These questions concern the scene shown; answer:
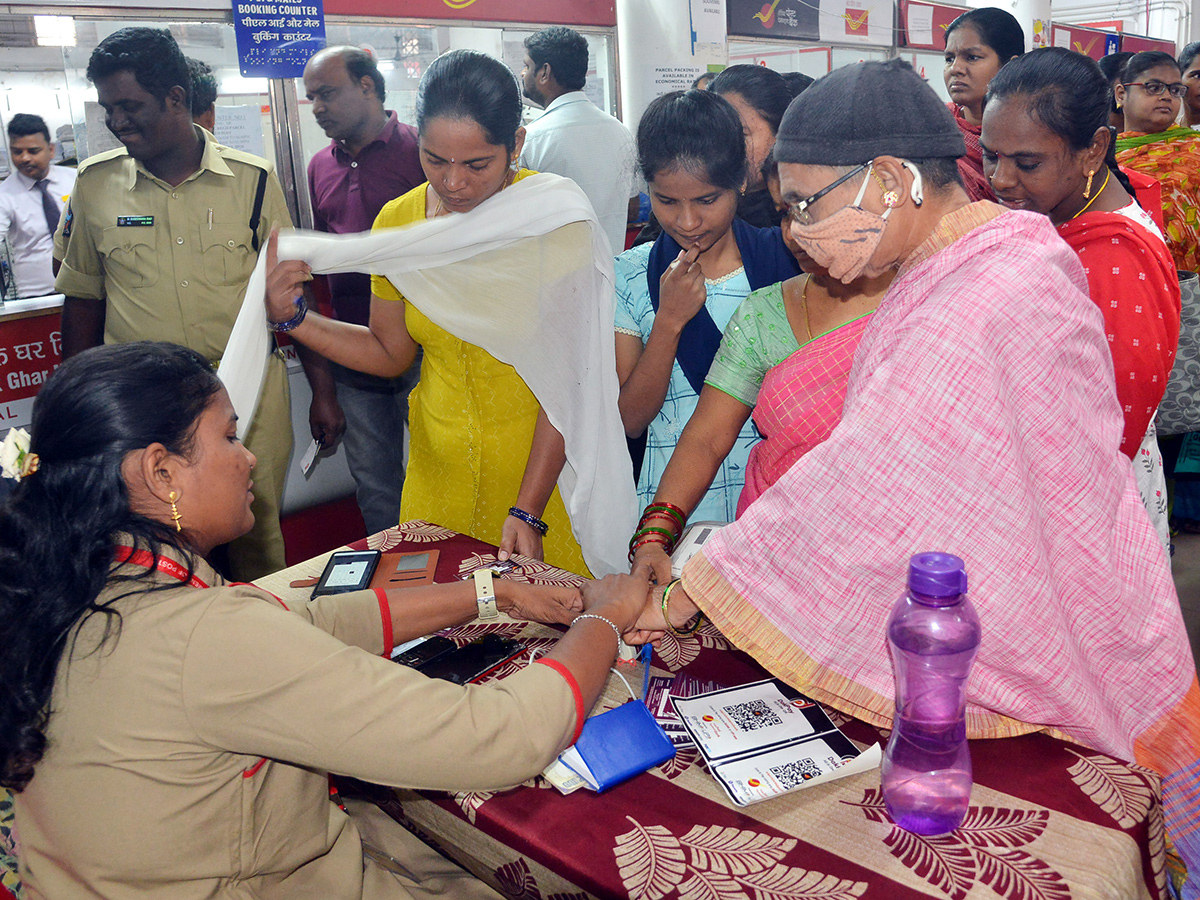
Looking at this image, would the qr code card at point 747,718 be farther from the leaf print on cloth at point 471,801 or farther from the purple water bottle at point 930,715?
the leaf print on cloth at point 471,801

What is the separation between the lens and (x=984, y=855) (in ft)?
3.44

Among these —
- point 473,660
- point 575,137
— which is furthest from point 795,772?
point 575,137

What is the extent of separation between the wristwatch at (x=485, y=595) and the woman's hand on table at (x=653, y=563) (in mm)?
260

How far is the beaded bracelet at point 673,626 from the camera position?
150 centimetres

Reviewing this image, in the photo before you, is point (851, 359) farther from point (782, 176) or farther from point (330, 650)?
point (330, 650)

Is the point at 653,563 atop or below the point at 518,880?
atop

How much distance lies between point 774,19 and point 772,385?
508cm

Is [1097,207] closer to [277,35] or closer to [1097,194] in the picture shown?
[1097,194]

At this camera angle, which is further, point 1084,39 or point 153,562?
point 1084,39

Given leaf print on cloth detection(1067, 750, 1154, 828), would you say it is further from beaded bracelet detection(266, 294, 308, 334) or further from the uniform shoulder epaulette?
the uniform shoulder epaulette

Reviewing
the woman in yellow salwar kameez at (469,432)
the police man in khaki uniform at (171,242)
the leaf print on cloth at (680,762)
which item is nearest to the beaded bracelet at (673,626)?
the leaf print on cloth at (680,762)

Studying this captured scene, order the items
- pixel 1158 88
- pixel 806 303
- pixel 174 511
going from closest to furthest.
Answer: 1. pixel 174 511
2. pixel 806 303
3. pixel 1158 88

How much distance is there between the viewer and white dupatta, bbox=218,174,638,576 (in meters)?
2.16

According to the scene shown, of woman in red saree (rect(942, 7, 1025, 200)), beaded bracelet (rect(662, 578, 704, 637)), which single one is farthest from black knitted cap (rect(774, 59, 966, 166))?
woman in red saree (rect(942, 7, 1025, 200))
